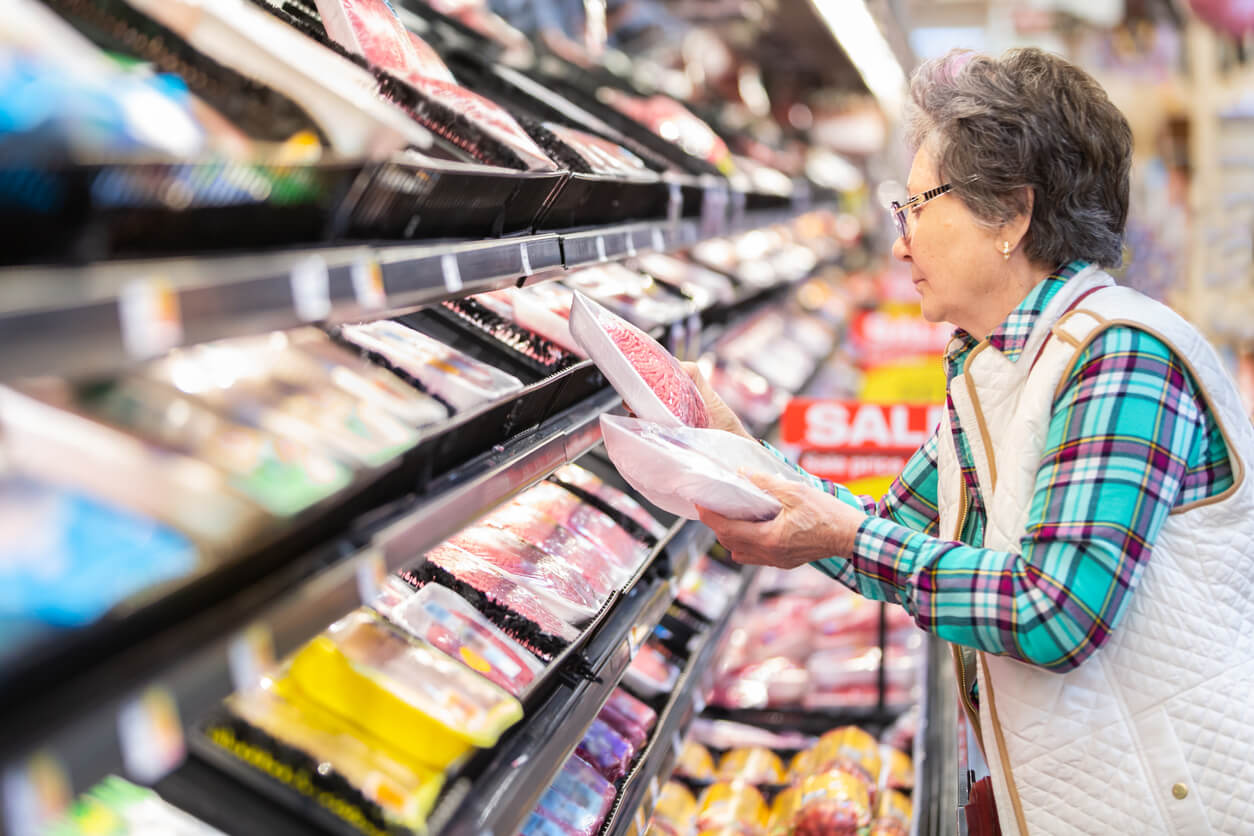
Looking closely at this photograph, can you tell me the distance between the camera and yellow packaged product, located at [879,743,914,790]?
8.78 ft

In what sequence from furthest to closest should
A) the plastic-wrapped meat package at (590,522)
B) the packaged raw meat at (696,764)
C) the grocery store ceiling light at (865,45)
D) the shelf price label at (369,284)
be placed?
the grocery store ceiling light at (865,45) < the packaged raw meat at (696,764) < the plastic-wrapped meat package at (590,522) < the shelf price label at (369,284)

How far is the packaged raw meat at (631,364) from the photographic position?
1.57 m

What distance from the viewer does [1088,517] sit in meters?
1.34

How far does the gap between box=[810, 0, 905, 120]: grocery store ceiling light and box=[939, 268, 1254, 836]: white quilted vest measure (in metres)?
3.07

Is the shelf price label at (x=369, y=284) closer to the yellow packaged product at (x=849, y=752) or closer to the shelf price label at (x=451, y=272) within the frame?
the shelf price label at (x=451, y=272)

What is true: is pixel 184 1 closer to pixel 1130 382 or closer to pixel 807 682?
pixel 1130 382

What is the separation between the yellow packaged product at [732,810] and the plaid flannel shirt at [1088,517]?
126 cm

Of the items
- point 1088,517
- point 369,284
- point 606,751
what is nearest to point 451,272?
point 369,284

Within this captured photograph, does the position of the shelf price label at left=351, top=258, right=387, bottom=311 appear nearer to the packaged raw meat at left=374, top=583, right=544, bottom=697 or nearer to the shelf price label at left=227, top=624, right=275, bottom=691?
the shelf price label at left=227, top=624, right=275, bottom=691

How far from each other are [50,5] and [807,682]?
265 centimetres

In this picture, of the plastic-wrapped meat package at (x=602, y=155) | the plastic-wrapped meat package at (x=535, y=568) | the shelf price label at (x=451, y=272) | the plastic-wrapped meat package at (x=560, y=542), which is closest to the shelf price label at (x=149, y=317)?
the shelf price label at (x=451, y=272)

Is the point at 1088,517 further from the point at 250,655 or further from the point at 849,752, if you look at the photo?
the point at 849,752

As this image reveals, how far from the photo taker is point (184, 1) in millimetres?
1104

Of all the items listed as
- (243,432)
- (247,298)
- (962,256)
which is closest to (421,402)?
(243,432)
